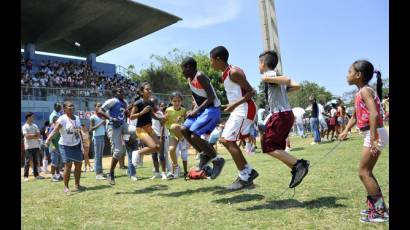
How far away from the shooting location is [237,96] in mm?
6062

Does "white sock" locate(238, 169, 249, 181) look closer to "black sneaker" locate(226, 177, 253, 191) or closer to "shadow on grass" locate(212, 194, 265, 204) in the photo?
"black sneaker" locate(226, 177, 253, 191)

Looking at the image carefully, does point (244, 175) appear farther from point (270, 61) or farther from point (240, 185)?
point (270, 61)

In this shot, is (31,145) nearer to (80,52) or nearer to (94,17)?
(94,17)

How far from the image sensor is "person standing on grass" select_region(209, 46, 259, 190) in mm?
5930

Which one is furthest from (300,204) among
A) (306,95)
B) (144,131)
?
(306,95)

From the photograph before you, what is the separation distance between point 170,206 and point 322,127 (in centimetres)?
1606

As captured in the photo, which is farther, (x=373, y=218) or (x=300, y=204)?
(x=300, y=204)

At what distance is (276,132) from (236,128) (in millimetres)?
685

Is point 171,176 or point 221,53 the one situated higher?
point 221,53

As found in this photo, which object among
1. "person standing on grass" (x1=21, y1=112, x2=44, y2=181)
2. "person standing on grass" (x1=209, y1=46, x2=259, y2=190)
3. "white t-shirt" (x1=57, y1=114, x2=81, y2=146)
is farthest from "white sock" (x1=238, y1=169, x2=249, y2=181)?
"person standing on grass" (x1=21, y1=112, x2=44, y2=181)

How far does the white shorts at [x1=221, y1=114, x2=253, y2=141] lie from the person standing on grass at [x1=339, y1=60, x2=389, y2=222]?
5.96ft

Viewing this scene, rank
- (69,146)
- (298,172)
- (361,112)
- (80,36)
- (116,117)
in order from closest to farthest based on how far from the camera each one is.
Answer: (361,112) → (298,172) → (69,146) → (116,117) → (80,36)

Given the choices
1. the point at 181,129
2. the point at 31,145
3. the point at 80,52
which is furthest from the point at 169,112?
the point at 80,52
